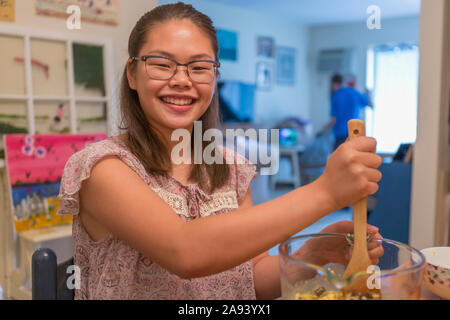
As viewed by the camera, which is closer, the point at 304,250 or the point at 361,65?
the point at 304,250

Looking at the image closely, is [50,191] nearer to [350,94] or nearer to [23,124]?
[23,124]

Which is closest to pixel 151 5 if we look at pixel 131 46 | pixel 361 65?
pixel 131 46

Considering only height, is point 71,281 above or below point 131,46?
below

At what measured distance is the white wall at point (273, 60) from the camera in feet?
16.3

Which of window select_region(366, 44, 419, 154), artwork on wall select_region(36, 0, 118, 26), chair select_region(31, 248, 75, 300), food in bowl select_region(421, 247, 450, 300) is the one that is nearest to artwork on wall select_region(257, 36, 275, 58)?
window select_region(366, 44, 419, 154)

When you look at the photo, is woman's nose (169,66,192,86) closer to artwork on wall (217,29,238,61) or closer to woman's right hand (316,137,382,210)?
woman's right hand (316,137,382,210)

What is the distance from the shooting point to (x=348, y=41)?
601 centimetres

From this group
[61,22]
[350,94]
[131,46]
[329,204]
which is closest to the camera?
[329,204]

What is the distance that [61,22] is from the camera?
51.1 inches

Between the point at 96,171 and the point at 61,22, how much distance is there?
0.94m

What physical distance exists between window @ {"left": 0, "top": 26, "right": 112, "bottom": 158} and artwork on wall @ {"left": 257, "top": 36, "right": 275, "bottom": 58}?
13.6 feet

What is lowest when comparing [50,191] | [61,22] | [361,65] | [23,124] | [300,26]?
[50,191]

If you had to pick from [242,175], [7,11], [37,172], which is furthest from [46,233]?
[242,175]

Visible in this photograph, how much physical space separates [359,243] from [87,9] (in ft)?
2.59
